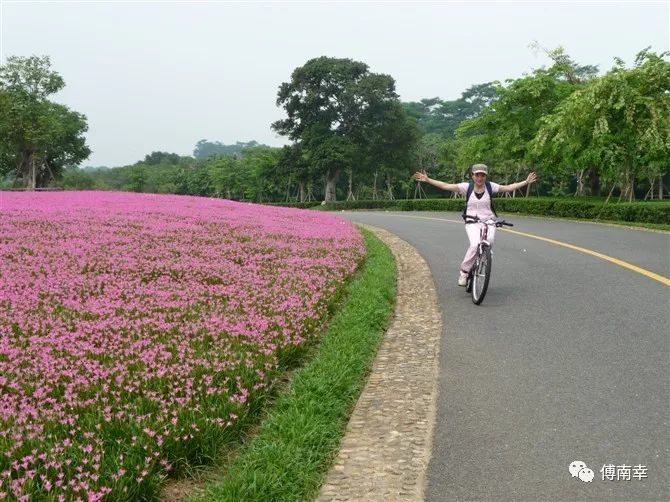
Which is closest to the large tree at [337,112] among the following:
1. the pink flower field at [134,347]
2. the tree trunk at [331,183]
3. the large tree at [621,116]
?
the tree trunk at [331,183]

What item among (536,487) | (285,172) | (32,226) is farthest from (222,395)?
(285,172)

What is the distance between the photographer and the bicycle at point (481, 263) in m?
8.04

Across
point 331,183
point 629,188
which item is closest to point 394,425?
point 629,188

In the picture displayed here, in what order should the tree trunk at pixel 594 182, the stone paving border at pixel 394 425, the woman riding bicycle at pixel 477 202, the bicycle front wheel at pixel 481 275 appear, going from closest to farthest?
1. the stone paving border at pixel 394 425
2. the bicycle front wheel at pixel 481 275
3. the woman riding bicycle at pixel 477 202
4. the tree trunk at pixel 594 182

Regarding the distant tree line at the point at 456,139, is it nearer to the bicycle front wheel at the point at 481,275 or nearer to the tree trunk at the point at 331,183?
the tree trunk at the point at 331,183

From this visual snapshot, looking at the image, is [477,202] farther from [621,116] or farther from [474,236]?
[621,116]

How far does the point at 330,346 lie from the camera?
18.8 ft

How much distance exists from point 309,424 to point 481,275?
489cm

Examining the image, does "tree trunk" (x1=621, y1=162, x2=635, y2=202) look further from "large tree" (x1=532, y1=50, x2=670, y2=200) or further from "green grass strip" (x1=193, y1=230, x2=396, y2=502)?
"green grass strip" (x1=193, y1=230, x2=396, y2=502)

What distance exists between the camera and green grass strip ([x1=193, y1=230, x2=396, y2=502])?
10.6ft

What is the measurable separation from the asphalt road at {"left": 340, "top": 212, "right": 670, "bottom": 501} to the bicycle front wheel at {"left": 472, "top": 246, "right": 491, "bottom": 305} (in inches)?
7.8

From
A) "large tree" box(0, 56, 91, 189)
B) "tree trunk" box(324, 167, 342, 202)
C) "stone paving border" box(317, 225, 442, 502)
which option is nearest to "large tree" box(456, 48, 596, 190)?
"stone paving border" box(317, 225, 442, 502)

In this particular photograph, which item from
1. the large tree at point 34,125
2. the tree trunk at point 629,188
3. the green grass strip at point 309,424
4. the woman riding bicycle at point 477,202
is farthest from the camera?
the large tree at point 34,125

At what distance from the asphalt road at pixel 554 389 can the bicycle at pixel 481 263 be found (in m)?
0.22
